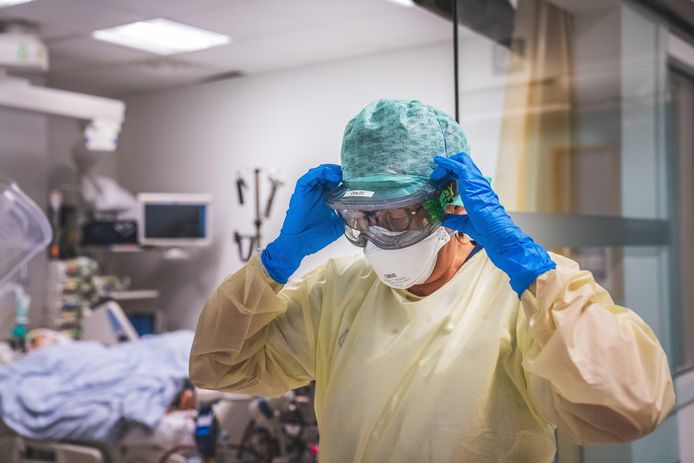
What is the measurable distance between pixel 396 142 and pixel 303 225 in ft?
0.85

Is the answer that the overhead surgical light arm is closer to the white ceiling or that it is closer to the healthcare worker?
the white ceiling

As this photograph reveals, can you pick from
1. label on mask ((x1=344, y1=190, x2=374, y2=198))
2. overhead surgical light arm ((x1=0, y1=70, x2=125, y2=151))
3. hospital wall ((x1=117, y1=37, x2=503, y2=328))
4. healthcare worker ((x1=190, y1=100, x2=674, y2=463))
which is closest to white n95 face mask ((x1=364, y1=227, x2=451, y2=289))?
healthcare worker ((x1=190, y1=100, x2=674, y2=463))

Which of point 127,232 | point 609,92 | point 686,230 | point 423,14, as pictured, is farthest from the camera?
A: point 127,232

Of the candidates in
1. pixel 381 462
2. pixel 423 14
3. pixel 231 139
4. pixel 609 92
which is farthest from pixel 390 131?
pixel 231 139

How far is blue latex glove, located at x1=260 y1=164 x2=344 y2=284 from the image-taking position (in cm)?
135

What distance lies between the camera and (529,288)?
1090 millimetres

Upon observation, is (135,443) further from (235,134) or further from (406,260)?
(406,260)

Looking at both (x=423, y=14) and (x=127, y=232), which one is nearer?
(x=423, y=14)

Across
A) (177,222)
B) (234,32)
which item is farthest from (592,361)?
(177,222)

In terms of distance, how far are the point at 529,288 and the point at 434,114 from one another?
394 mm

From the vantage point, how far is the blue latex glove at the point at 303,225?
1.35 m

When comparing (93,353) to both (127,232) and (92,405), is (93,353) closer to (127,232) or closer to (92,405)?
(92,405)

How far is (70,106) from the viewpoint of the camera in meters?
4.36

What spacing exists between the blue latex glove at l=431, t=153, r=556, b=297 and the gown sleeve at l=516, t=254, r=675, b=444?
3cm
